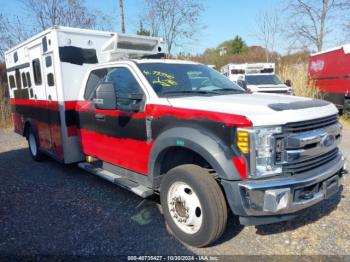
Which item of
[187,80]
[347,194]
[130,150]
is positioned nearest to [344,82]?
[347,194]

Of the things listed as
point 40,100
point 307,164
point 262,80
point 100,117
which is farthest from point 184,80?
point 262,80

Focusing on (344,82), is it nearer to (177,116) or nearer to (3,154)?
(177,116)

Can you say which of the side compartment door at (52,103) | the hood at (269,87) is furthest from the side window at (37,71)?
the hood at (269,87)

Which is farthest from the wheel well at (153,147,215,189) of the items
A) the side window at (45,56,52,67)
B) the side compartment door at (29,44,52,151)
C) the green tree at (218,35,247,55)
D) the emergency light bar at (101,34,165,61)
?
the green tree at (218,35,247,55)

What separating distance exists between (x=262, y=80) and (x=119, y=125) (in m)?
11.0

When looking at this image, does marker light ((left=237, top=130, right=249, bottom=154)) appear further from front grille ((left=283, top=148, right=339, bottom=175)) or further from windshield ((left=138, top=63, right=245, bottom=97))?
windshield ((left=138, top=63, right=245, bottom=97))

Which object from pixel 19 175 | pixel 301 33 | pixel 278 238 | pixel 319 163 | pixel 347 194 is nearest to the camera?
pixel 319 163

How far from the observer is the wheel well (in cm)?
362

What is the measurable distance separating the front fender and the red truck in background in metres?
10.5

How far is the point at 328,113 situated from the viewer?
3342 millimetres

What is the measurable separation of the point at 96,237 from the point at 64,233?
0.43 metres

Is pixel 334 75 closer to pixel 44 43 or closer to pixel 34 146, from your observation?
pixel 44 43

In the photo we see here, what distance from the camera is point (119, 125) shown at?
4.33 m

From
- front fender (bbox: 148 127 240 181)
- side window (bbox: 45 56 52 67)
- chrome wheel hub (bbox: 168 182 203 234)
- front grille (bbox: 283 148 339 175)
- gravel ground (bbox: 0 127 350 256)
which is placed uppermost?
side window (bbox: 45 56 52 67)
